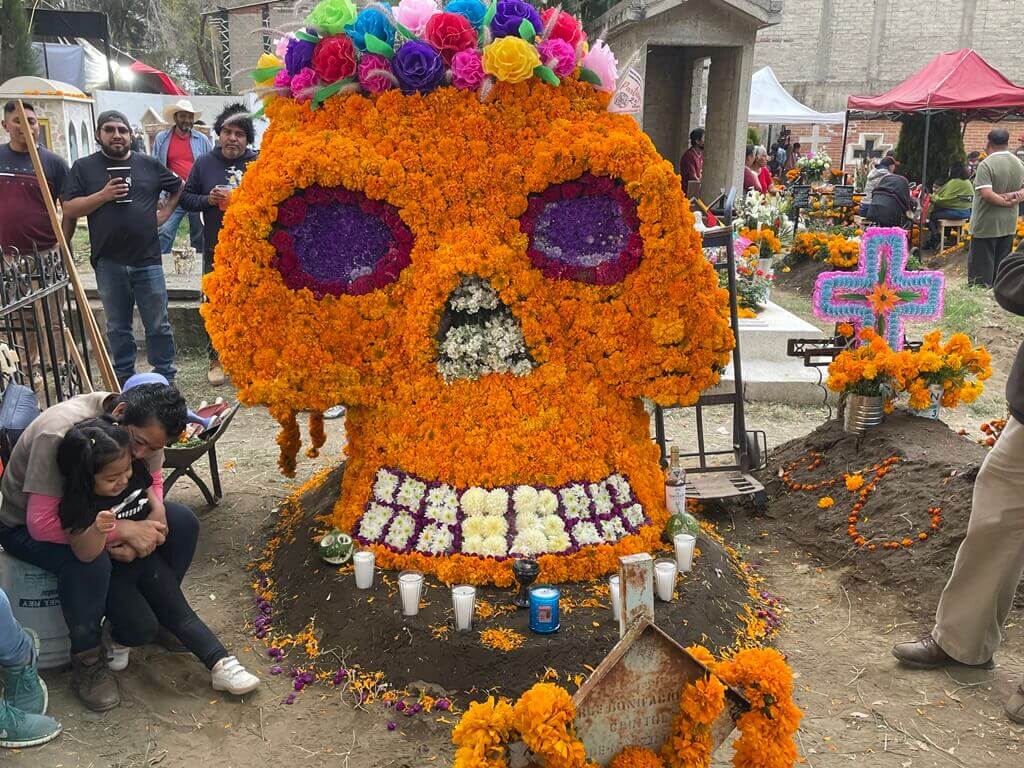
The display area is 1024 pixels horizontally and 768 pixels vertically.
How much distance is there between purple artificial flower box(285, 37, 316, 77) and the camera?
4512 mm

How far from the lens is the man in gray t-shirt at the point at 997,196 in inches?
447

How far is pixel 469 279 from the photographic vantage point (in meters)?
4.50

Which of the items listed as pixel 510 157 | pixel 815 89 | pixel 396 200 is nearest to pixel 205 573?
pixel 396 200

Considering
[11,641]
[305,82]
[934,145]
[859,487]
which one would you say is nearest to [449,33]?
[305,82]

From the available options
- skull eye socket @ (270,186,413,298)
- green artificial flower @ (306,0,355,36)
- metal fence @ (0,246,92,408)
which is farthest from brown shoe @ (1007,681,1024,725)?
metal fence @ (0,246,92,408)

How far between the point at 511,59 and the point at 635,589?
8.97 ft

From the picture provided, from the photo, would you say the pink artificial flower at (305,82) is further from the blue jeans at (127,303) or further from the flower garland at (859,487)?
the flower garland at (859,487)

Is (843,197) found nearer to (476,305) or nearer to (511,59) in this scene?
(511,59)

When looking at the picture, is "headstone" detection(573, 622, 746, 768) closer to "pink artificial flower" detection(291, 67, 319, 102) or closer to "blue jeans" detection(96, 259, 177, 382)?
"pink artificial flower" detection(291, 67, 319, 102)

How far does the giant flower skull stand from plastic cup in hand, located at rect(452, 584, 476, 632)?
0.29m

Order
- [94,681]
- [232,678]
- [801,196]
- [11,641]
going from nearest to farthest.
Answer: [11,641], [94,681], [232,678], [801,196]

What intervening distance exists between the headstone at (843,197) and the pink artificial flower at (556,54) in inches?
552

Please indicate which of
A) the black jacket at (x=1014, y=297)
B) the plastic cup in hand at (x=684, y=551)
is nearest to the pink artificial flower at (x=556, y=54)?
the black jacket at (x=1014, y=297)

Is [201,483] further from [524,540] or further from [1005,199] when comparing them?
[1005,199]
